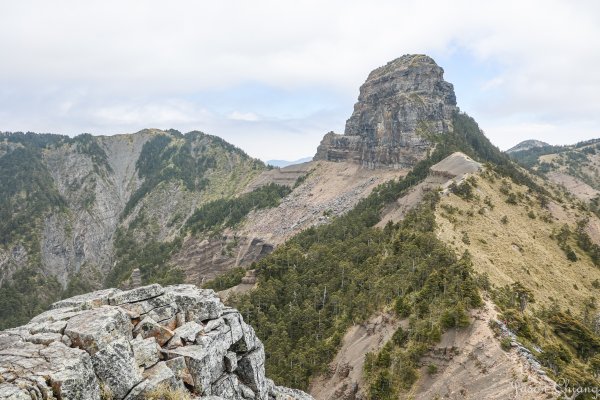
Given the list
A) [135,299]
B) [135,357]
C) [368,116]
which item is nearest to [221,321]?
[135,299]

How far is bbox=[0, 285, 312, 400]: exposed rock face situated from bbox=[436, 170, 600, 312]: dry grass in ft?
161

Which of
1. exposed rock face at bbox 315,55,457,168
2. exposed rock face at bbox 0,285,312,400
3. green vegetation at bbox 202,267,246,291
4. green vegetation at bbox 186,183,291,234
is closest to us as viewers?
exposed rock face at bbox 0,285,312,400

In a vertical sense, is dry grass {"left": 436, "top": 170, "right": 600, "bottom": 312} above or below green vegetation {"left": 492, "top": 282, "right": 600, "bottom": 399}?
above

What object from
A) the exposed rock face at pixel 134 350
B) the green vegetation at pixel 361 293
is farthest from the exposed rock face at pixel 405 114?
the exposed rock face at pixel 134 350

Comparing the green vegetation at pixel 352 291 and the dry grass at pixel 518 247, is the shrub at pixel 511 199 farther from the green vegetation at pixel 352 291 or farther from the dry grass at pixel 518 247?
Answer: the green vegetation at pixel 352 291

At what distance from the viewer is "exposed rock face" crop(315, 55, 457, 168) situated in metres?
173

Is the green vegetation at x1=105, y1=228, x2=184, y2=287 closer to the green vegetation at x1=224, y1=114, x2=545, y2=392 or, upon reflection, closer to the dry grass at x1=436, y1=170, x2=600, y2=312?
the green vegetation at x1=224, y1=114, x2=545, y2=392

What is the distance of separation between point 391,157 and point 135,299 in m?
155

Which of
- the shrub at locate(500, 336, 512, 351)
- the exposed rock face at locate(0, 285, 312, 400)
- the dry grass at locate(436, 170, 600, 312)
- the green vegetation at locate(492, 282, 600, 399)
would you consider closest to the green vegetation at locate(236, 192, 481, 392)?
the green vegetation at locate(492, 282, 600, 399)

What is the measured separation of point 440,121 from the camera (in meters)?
178

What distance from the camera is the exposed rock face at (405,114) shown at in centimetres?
17275

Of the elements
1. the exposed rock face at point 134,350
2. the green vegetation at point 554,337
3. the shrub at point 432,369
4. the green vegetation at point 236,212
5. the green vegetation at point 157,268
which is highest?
the green vegetation at point 236,212

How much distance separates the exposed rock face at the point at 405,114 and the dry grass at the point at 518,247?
215 ft

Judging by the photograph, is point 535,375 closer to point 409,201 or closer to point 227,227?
Answer: point 409,201
